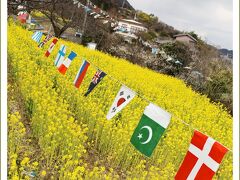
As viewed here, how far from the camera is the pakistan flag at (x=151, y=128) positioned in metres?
4.07

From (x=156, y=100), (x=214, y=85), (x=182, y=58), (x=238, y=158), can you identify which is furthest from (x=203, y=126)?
(x=182, y=58)

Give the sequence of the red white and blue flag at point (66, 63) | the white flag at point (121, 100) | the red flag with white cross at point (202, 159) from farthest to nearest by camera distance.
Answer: the red white and blue flag at point (66, 63), the white flag at point (121, 100), the red flag with white cross at point (202, 159)

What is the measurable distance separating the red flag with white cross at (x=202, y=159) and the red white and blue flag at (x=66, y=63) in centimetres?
443

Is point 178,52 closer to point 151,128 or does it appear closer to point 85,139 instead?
point 85,139

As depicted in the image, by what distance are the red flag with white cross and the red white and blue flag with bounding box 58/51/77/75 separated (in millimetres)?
4433

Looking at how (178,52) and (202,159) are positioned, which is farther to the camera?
(178,52)

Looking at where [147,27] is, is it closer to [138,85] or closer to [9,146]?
[138,85]

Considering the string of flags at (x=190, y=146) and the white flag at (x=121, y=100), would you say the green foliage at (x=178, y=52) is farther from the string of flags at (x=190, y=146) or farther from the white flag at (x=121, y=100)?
the string of flags at (x=190, y=146)

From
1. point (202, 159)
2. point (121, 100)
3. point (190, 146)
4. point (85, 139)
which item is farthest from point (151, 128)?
point (85, 139)

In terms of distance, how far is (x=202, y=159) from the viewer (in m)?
3.50

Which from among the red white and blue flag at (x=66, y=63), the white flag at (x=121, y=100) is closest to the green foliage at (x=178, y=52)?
the red white and blue flag at (x=66, y=63)

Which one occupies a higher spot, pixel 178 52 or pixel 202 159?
pixel 202 159

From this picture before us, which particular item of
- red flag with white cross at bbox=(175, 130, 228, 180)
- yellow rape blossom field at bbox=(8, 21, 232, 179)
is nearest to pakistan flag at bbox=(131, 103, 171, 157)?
yellow rape blossom field at bbox=(8, 21, 232, 179)

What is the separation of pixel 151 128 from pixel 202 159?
79 centimetres
